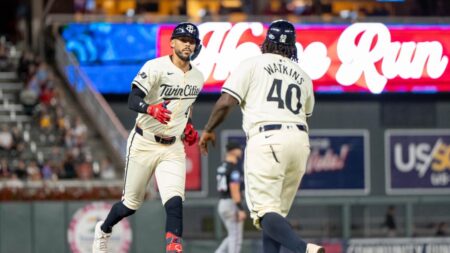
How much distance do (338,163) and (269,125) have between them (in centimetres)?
1800

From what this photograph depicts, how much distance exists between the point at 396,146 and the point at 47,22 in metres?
8.18

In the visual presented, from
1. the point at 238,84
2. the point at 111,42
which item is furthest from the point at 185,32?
the point at 111,42

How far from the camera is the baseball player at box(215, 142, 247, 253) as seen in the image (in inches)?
653

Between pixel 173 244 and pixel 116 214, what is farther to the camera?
pixel 116 214

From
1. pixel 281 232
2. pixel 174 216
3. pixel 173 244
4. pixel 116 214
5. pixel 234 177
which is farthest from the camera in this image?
pixel 234 177

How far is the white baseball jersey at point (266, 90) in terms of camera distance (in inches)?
364

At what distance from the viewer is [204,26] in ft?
81.2

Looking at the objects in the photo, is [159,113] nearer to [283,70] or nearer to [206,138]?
[206,138]

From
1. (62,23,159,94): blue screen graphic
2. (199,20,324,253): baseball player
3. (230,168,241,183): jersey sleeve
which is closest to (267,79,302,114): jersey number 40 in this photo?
(199,20,324,253): baseball player

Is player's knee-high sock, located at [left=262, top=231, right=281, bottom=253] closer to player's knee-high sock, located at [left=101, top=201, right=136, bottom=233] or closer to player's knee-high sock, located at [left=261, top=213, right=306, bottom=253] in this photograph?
player's knee-high sock, located at [left=261, top=213, right=306, bottom=253]

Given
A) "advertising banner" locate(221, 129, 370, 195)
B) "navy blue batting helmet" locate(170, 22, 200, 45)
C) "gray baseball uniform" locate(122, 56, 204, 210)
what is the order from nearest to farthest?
"navy blue batting helmet" locate(170, 22, 200, 45) < "gray baseball uniform" locate(122, 56, 204, 210) < "advertising banner" locate(221, 129, 370, 195)

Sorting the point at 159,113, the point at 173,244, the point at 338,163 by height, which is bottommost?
the point at 338,163

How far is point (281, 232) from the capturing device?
908 cm

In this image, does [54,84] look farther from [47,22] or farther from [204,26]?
[204,26]
